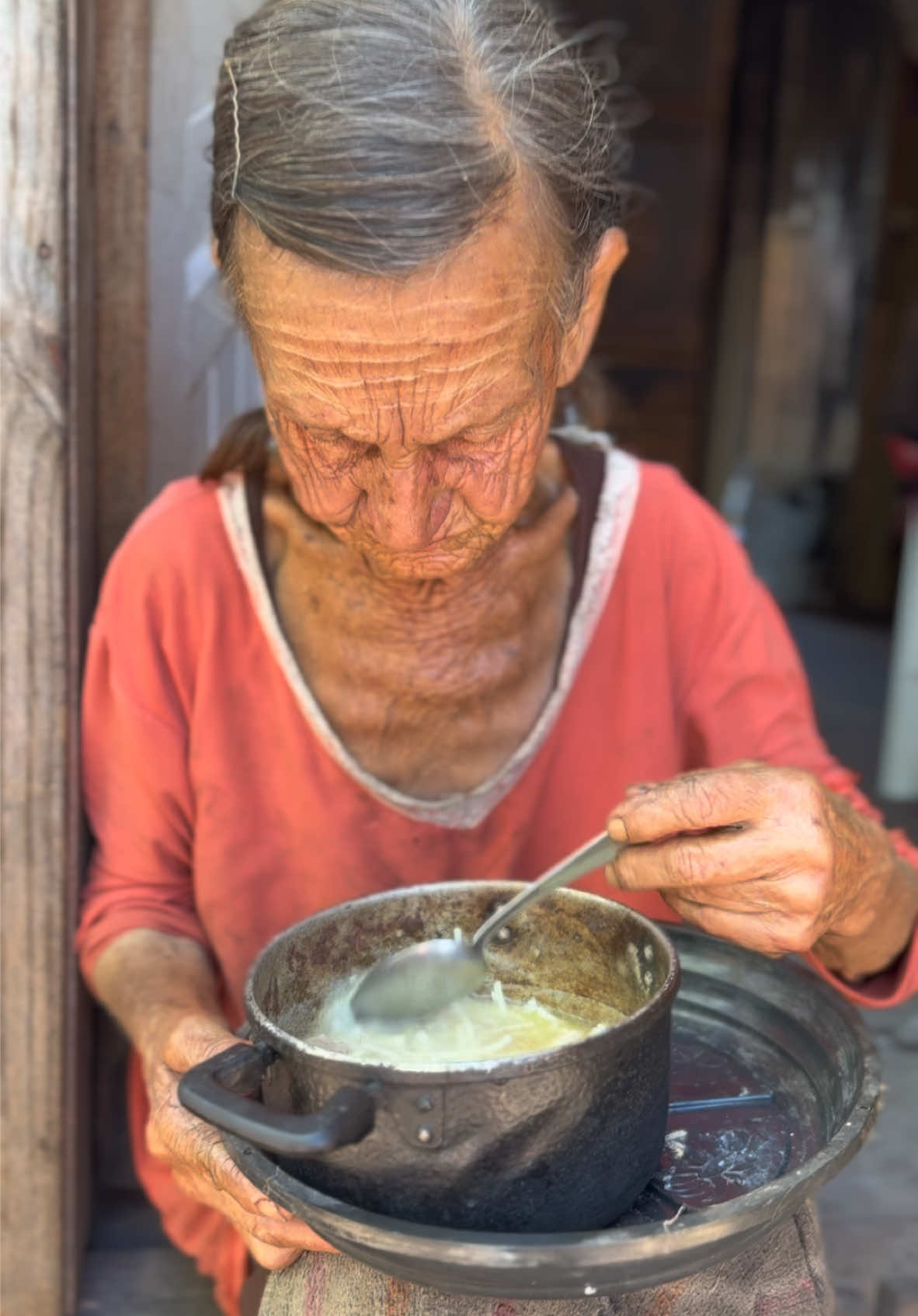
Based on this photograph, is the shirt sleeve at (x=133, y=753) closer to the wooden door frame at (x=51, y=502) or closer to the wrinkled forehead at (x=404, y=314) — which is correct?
the wooden door frame at (x=51, y=502)

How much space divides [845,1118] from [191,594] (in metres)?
1.01

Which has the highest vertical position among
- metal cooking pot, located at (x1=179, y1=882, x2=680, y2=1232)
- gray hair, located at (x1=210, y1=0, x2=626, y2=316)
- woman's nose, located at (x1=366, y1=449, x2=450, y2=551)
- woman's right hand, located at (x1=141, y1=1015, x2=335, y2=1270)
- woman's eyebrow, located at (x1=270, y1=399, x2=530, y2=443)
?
gray hair, located at (x1=210, y1=0, x2=626, y2=316)

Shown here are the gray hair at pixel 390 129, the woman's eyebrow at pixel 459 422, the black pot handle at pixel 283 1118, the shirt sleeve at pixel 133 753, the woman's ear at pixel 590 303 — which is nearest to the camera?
the black pot handle at pixel 283 1118

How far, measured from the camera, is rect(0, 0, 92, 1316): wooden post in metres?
1.52

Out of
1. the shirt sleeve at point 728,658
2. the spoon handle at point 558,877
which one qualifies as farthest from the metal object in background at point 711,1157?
the shirt sleeve at point 728,658

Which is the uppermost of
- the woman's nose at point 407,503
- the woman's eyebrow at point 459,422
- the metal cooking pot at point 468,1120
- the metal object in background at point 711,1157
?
the woman's eyebrow at point 459,422

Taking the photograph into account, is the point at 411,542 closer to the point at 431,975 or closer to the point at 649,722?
the point at 431,975

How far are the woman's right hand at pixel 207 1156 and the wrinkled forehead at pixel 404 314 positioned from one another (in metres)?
0.65

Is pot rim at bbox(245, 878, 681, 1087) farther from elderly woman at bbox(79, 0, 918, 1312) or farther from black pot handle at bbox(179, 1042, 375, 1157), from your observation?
elderly woman at bbox(79, 0, 918, 1312)

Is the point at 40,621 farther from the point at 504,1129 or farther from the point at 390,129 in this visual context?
the point at 504,1129

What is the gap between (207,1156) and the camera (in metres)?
1.28

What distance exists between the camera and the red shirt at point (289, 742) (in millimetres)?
1684

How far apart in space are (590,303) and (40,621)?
0.77 m

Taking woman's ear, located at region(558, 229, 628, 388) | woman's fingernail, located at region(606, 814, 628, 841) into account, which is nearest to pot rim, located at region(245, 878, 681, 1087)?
woman's fingernail, located at region(606, 814, 628, 841)
